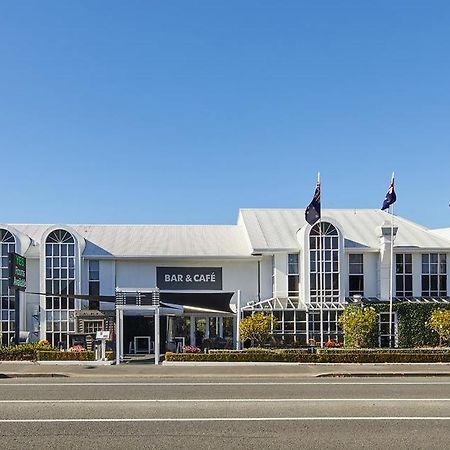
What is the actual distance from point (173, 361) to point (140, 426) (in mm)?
15072

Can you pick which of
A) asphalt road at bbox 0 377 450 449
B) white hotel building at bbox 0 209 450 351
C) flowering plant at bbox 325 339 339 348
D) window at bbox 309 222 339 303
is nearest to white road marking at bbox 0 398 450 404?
asphalt road at bbox 0 377 450 449

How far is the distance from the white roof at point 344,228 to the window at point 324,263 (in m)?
0.74

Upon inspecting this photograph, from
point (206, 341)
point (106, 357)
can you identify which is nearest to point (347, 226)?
point (206, 341)

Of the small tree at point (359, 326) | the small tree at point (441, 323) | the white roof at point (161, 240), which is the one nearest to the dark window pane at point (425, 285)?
the small tree at point (441, 323)

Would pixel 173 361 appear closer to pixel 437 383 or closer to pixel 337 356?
pixel 337 356

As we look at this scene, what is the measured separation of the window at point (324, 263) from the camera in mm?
34625

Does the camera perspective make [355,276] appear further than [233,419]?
Yes

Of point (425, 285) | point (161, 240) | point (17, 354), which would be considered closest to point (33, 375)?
point (17, 354)

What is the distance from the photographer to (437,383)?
60.2ft

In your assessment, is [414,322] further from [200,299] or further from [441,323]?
[200,299]

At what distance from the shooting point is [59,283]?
35.0m

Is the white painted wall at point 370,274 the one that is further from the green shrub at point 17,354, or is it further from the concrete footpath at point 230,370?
→ the green shrub at point 17,354

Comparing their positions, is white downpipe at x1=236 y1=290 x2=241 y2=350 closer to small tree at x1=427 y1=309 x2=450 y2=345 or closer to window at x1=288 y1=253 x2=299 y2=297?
window at x1=288 y1=253 x2=299 y2=297

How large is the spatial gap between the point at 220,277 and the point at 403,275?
10.3 m
